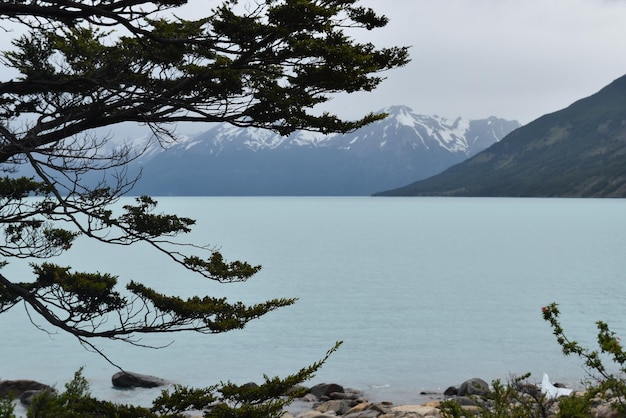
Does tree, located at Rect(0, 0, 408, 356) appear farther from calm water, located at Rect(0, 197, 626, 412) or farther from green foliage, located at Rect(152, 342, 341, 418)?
calm water, located at Rect(0, 197, 626, 412)

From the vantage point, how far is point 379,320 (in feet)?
140

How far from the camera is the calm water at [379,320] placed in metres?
29.8

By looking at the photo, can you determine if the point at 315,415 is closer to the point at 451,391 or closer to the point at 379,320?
the point at 451,391

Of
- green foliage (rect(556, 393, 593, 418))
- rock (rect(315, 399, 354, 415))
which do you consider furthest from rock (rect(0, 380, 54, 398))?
green foliage (rect(556, 393, 593, 418))

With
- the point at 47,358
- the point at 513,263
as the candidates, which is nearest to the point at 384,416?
the point at 47,358

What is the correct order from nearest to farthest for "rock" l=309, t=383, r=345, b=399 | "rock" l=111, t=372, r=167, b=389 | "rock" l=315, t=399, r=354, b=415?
1. "rock" l=315, t=399, r=354, b=415
2. "rock" l=309, t=383, r=345, b=399
3. "rock" l=111, t=372, r=167, b=389

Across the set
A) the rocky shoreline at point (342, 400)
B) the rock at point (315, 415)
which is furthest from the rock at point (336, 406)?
the rock at point (315, 415)

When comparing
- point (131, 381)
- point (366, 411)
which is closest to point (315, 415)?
point (366, 411)

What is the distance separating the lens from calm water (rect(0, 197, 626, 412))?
2983cm

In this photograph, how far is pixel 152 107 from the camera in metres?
12.3

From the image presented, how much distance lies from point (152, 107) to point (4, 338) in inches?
1201

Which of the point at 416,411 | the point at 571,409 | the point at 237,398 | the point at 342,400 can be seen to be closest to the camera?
the point at 571,409

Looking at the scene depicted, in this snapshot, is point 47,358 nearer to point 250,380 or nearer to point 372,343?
point 250,380

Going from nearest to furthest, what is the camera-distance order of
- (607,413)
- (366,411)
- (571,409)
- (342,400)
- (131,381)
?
(571,409) < (607,413) < (366,411) < (342,400) < (131,381)
